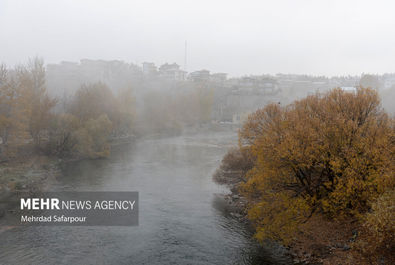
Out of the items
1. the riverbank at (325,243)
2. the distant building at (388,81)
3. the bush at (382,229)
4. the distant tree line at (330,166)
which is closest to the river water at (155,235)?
the riverbank at (325,243)

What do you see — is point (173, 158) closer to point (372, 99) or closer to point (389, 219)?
point (372, 99)

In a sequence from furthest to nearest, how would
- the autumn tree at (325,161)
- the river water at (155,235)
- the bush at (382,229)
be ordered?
the river water at (155,235) → the autumn tree at (325,161) → the bush at (382,229)

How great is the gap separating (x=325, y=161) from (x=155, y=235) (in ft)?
31.6

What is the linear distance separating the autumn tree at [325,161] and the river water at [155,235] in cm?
225

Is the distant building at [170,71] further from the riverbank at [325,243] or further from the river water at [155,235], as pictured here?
the riverbank at [325,243]

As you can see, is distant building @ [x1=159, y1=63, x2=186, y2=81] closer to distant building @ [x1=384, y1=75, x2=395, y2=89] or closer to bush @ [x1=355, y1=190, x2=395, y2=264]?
distant building @ [x1=384, y1=75, x2=395, y2=89]

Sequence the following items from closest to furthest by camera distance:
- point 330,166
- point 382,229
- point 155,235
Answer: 1. point 382,229
2. point 330,166
3. point 155,235

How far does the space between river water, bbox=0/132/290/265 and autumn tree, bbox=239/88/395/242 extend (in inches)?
88.4

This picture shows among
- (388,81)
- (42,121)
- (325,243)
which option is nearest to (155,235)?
(325,243)

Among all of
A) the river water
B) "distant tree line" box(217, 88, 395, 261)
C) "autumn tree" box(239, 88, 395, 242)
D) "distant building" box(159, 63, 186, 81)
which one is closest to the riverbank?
"distant tree line" box(217, 88, 395, 261)

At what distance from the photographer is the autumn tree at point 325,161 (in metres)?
13.5

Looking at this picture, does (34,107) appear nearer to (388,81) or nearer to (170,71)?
(170,71)

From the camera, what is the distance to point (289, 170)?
51.2 ft

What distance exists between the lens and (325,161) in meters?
14.5
